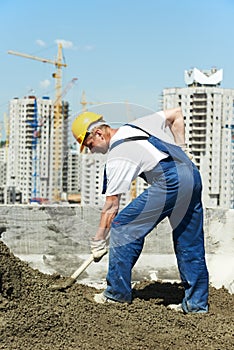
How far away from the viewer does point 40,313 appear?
356 centimetres

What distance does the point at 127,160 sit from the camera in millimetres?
4055

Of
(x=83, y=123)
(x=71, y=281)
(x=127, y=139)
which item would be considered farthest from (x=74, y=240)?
(x=127, y=139)

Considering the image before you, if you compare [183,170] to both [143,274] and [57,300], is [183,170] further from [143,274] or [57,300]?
[143,274]

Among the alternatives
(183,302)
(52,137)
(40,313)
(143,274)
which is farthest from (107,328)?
(52,137)

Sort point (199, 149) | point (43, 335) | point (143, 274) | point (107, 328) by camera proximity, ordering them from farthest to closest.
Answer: point (199, 149), point (143, 274), point (107, 328), point (43, 335)

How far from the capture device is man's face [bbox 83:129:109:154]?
4.29m

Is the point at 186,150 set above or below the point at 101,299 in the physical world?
above

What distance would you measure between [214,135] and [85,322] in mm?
42939

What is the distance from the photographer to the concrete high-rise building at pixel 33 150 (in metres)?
67.8

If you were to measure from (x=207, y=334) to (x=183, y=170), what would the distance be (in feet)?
3.87

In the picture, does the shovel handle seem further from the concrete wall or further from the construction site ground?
the concrete wall

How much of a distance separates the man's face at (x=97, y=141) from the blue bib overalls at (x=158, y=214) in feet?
0.45

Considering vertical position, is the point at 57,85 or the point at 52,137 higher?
the point at 57,85

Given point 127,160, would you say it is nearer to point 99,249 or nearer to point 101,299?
point 99,249
